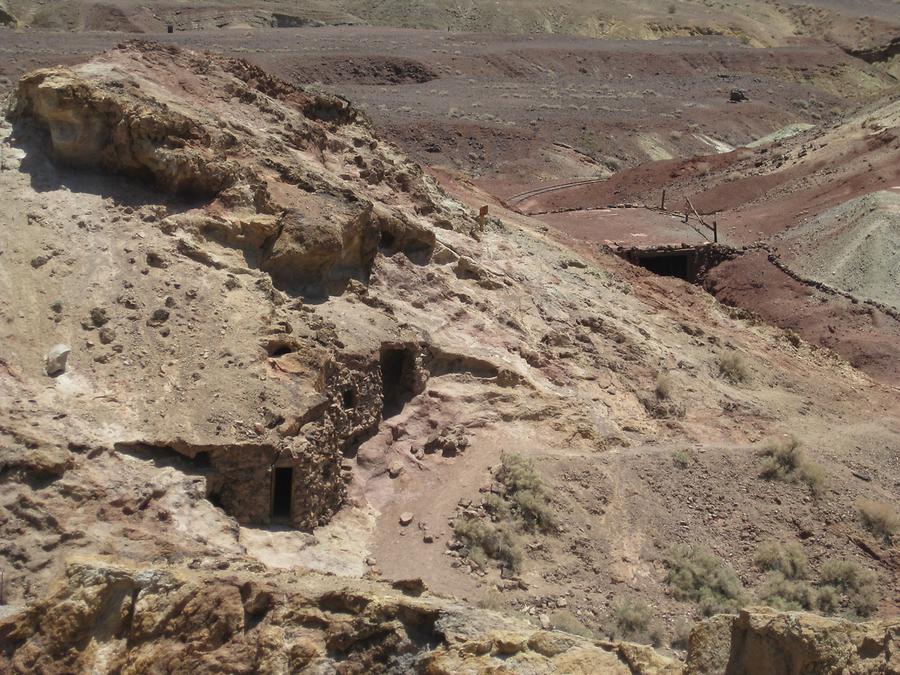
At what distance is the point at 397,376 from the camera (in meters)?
15.0

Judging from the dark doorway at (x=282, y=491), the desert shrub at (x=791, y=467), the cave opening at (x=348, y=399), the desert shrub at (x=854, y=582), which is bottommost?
the desert shrub at (x=854, y=582)

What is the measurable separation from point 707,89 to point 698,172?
63.8 feet

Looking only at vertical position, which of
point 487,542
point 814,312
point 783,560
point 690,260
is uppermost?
point 487,542

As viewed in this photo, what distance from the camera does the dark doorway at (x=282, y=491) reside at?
12.1 metres

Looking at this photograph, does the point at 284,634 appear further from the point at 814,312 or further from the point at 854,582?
the point at 814,312

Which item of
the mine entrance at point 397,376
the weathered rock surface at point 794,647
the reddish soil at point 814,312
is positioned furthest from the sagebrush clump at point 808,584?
the reddish soil at point 814,312

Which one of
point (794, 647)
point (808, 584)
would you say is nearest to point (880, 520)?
point (808, 584)

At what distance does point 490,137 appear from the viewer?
43688mm

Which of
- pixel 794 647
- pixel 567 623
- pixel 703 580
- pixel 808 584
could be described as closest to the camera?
pixel 794 647

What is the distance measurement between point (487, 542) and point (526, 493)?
1.00 metres

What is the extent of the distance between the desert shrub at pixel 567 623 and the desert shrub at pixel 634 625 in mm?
462

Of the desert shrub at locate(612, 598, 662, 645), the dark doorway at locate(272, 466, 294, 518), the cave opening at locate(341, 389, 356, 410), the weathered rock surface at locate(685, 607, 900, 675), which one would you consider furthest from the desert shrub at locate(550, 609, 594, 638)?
the weathered rock surface at locate(685, 607, 900, 675)

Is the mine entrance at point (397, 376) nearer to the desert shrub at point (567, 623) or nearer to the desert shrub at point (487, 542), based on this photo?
the desert shrub at point (487, 542)

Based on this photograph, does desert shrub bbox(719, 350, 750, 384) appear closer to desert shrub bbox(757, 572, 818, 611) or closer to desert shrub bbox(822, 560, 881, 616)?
desert shrub bbox(822, 560, 881, 616)
